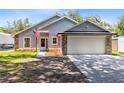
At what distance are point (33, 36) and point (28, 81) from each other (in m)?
1.92

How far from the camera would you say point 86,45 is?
8789mm

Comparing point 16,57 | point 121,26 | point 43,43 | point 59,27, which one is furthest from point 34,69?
point 121,26

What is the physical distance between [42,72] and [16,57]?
0.91m

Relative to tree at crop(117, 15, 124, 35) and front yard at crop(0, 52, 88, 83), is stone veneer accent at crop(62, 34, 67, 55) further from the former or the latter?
tree at crop(117, 15, 124, 35)

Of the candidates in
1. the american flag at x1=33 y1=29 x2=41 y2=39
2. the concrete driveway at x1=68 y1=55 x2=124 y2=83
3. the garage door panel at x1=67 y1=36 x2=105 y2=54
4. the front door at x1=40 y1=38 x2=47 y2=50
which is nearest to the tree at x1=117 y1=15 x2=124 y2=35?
the concrete driveway at x1=68 y1=55 x2=124 y2=83

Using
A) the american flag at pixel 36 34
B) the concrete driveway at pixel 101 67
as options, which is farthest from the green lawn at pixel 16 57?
the concrete driveway at pixel 101 67

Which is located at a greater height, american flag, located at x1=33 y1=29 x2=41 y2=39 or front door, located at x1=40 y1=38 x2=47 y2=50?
american flag, located at x1=33 y1=29 x2=41 y2=39

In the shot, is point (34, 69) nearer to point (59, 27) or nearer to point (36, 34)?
point (36, 34)

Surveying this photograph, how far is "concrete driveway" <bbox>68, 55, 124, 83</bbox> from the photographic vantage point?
7453 mm

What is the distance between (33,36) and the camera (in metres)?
8.77

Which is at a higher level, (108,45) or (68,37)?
(68,37)
